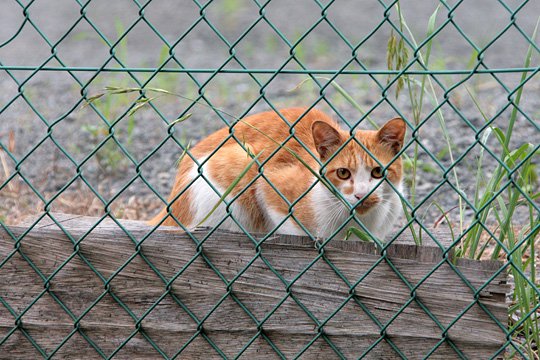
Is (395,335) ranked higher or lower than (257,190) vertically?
lower

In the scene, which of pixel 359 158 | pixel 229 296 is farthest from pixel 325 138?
pixel 229 296

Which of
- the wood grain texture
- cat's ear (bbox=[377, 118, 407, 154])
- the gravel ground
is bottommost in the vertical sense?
the wood grain texture

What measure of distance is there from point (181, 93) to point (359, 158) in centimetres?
383

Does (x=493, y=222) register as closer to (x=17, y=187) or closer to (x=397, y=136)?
(x=397, y=136)

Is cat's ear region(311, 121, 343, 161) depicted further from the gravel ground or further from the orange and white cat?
the gravel ground

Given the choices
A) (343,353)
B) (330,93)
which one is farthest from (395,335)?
(330,93)

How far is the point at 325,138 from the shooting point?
3.25 m

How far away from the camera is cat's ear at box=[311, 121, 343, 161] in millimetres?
3207

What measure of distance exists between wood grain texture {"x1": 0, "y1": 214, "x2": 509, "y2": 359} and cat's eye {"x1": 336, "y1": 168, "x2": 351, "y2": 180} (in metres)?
0.70

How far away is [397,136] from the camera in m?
3.24

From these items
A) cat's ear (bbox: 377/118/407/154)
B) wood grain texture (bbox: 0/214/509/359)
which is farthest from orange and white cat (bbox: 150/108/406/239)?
wood grain texture (bbox: 0/214/509/359)

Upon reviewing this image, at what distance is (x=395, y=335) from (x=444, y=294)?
0.73 ft

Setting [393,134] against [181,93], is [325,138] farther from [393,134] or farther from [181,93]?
[181,93]

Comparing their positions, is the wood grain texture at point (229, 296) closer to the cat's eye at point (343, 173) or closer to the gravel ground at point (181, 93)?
the gravel ground at point (181, 93)
